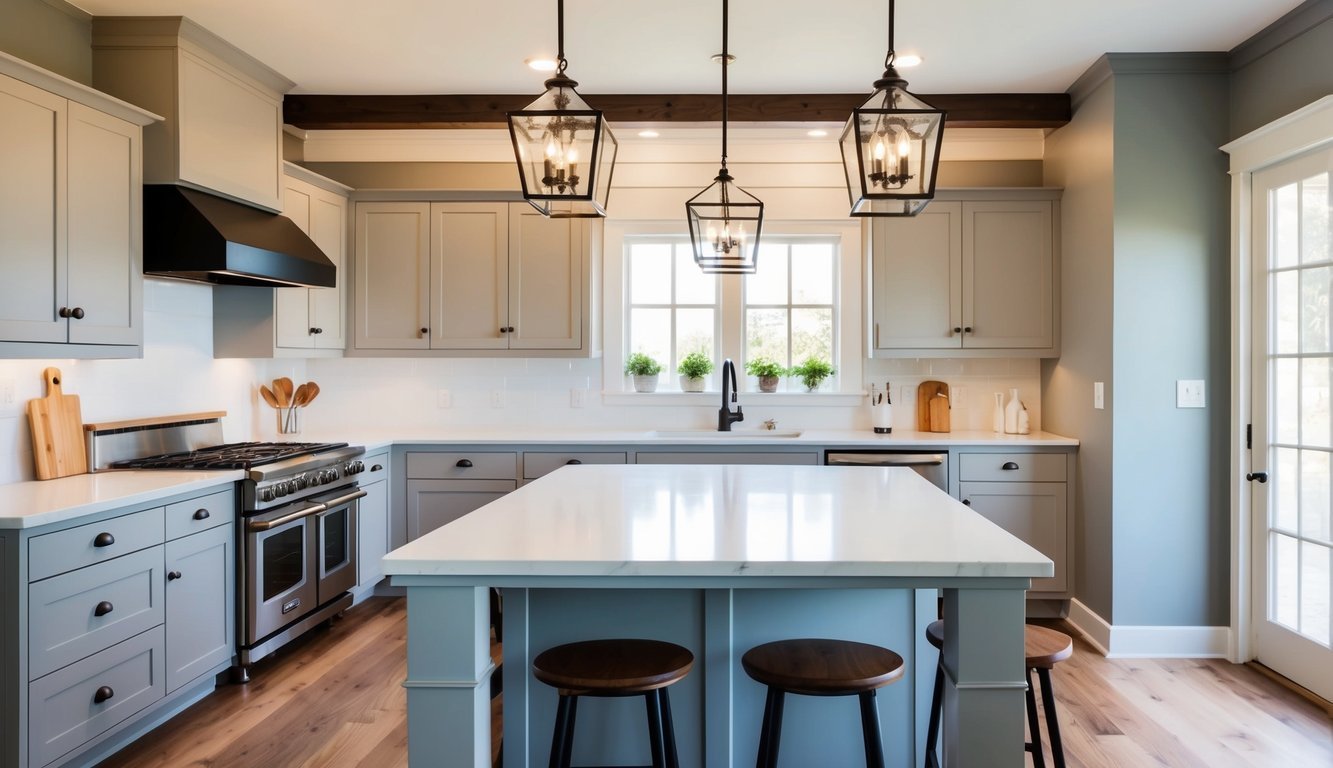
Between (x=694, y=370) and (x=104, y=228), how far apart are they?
2.87 meters

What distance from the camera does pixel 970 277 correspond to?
4371 mm

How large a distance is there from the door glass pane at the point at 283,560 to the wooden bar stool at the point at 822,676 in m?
2.28

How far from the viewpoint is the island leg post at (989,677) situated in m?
1.68

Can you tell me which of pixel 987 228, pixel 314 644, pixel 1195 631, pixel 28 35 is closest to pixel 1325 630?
pixel 1195 631

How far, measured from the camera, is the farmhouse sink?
440cm

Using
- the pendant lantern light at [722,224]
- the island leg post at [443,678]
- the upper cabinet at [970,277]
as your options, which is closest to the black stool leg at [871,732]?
the island leg post at [443,678]

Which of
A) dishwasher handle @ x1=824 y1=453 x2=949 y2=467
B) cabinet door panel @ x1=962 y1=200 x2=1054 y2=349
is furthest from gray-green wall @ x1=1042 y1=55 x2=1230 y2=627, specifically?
dishwasher handle @ x1=824 y1=453 x2=949 y2=467

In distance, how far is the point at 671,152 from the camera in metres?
4.71

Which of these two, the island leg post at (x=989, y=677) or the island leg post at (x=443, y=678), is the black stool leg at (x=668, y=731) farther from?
the island leg post at (x=989, y=677)

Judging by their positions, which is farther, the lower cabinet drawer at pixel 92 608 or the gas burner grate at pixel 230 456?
the gas burner grate at pixel 230 456

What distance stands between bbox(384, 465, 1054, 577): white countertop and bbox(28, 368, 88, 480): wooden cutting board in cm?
181

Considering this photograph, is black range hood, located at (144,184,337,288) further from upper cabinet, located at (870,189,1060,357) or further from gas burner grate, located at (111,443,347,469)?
upper cabinet, located at (870,189,1060,357)

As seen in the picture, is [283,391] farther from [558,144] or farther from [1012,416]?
[1012,416]

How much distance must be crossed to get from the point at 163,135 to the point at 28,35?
1.63 ft
